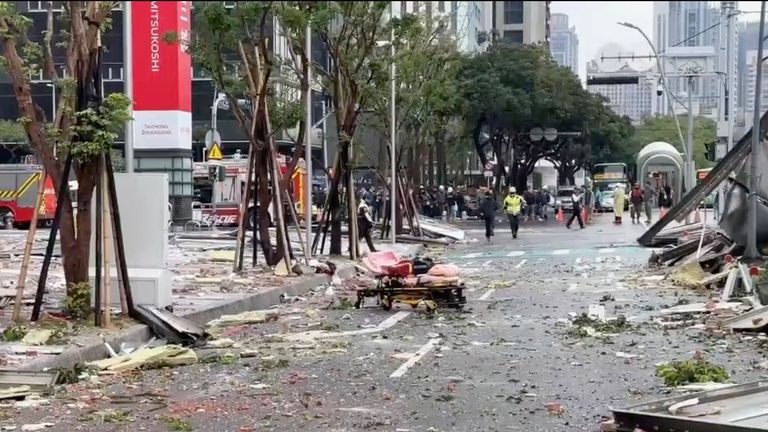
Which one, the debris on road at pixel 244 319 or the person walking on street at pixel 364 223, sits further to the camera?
the person walking on street at pixel 364 223

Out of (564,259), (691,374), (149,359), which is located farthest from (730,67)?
(149,359)

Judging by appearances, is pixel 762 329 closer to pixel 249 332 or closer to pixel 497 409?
pixel 497 409

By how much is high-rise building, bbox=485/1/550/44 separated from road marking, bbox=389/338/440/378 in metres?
104

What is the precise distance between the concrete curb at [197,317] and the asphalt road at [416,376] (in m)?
0.67

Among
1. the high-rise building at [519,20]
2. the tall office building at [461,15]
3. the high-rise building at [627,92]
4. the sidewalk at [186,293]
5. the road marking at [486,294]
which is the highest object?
the high-rise building at [519,20]

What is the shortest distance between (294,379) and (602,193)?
58.7 metres

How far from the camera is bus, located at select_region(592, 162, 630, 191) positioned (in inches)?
2659

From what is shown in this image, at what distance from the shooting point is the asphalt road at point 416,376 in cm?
816

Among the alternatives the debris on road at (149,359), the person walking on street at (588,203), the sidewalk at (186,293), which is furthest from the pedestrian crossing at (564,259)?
the person walking on street at (588,203)

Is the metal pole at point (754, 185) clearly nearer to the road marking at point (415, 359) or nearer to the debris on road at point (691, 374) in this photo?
the road marking at point (415, 359)

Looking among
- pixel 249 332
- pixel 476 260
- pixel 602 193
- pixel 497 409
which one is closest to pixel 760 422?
pixel 497 409

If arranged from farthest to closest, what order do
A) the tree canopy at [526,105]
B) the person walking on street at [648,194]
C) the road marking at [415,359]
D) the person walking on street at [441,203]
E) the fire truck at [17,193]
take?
1. the tree canopy at [526,105]
2. the person walking on street at [441,203]
3. the person walking on street at [648,194]
4. the fire truck at [17,193]
5. the road marking at [415,359]

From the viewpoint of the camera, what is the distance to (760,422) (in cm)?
689

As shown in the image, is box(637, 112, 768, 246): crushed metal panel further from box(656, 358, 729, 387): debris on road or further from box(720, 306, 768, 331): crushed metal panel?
box(656, 358, 729, 387): debris on road
